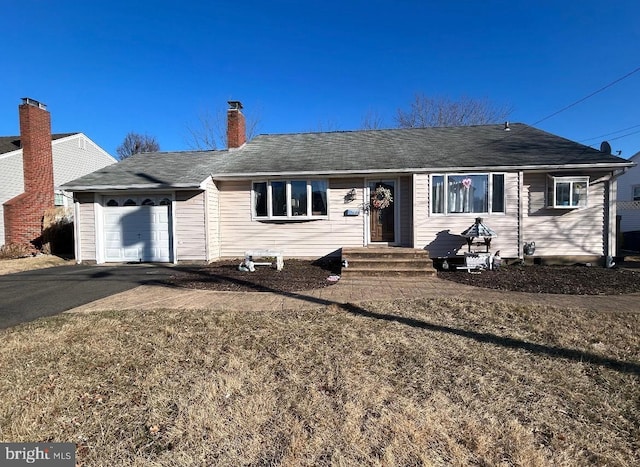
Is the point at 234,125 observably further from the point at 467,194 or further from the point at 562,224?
the point at 562,224

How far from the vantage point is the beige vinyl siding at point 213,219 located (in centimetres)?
1073

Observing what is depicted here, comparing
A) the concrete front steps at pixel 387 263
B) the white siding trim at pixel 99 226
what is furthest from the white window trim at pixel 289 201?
the white siding trim at pixel 99 226

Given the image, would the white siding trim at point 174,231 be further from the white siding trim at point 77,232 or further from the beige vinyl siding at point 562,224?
the beige vinyl siding at point 562,224

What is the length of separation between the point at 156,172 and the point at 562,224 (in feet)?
42.7

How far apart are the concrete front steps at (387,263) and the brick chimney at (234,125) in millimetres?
6899

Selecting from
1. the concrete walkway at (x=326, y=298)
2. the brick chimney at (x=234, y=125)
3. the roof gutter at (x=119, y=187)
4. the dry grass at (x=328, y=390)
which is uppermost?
the brick chimney at (x=234, y=125)

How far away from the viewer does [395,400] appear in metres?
2.98

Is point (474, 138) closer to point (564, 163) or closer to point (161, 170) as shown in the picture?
point (564, 163)

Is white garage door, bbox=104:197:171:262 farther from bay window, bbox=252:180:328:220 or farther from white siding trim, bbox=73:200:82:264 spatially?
bay window, bbox=252:180:328:220

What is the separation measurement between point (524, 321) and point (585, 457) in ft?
10.3

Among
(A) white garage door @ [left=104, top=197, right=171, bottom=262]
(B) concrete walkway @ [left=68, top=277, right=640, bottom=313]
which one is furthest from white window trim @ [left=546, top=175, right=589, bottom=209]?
(A) white garage door @ [left=104, top=197, right=171, bottom=262]

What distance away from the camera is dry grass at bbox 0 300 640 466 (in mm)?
2387

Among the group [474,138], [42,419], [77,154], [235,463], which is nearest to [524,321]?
[235,463]

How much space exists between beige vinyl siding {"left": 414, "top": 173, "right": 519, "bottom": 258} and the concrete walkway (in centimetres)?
270
